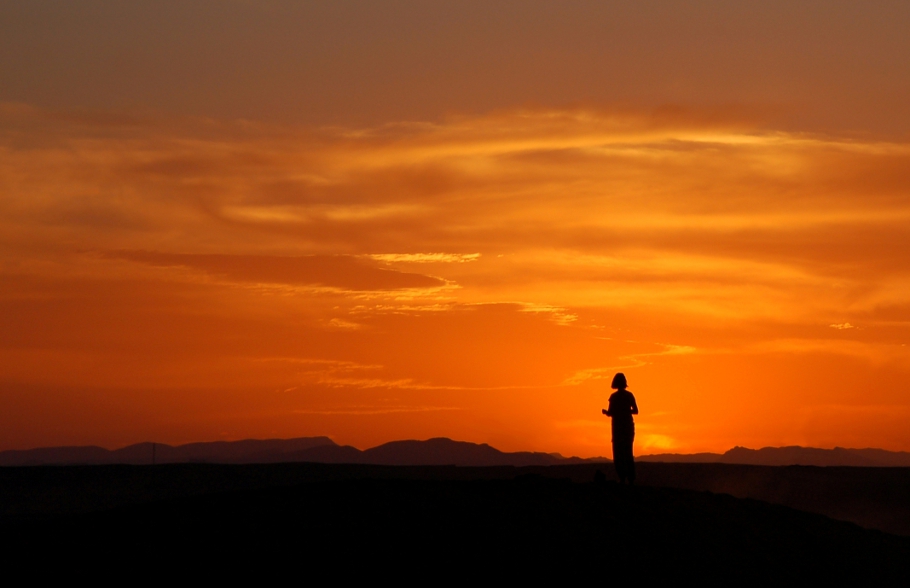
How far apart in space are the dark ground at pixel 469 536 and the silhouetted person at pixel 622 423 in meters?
1.16

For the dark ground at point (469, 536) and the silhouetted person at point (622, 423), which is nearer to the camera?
the dark ground at point (469, 536)

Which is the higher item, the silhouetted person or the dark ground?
the silhouetted person

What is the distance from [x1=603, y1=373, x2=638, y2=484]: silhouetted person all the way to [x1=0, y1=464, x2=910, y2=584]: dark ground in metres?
1.16

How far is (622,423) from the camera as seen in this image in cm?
2272

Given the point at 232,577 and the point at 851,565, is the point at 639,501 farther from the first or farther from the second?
the point at 232,577

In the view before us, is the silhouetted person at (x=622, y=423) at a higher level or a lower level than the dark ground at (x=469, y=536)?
higher

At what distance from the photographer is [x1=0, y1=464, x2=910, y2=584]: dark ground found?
50.3 feet

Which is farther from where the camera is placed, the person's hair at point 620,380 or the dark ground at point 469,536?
the person's hair at point 620,380

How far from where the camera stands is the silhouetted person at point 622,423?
22.7 m

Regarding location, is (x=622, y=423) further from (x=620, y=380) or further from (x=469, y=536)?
(x=469, y=536)

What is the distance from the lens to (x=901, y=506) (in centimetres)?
3291

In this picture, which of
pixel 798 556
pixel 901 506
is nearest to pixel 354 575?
pixel 798 556

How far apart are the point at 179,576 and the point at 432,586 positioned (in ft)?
10.7

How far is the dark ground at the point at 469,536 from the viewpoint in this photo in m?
15.3
